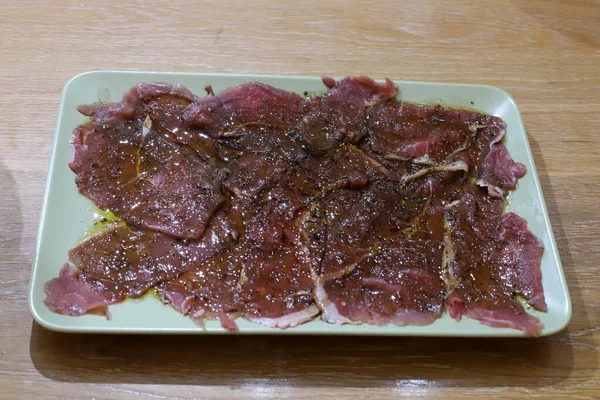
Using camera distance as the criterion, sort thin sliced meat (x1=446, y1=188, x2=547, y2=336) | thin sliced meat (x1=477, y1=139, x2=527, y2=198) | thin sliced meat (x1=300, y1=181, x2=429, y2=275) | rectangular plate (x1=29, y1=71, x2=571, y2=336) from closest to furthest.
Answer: rectangular plate (x1=29, y1=71, x2=571, y2=336)
thin sliced meat (x1=446, y1=188, x2=547, y2=336)
thin sliced meat (x1=300, y1=181, x2=429, y2=275)
thin sliced meat (x1=477, y1=139, x2=527, y2=198)

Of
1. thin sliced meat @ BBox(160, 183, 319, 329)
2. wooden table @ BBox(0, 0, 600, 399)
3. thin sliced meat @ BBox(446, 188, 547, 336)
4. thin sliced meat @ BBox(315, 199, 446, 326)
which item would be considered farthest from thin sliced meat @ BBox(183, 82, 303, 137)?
thin sliced meat @ BBox(446, 188, 547, 336)

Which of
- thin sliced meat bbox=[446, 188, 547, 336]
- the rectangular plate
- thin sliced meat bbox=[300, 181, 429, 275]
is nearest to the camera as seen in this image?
the rectangular plate

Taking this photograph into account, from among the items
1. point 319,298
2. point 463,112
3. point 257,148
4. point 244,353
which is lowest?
point 244,353

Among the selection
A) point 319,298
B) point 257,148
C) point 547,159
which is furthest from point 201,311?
point 547,159

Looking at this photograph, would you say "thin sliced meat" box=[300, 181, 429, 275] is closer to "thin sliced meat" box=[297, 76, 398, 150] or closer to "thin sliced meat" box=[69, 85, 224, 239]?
"thin sliced meat" box=[297, 76, 398, 150]

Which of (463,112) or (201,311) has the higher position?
(463,112)

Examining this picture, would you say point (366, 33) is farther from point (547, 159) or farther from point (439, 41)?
point (547, 159)

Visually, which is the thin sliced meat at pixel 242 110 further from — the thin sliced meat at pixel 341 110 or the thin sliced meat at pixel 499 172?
the thin sliced meat at pixel 499 172
